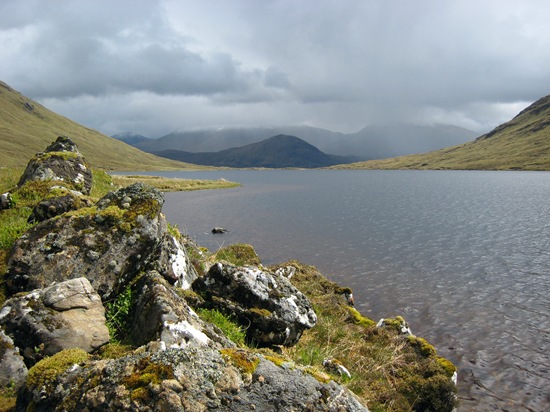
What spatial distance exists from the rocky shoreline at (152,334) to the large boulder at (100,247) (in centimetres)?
3

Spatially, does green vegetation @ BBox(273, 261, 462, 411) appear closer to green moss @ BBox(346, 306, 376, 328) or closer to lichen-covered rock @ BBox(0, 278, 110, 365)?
green moss @ BBox(346, 306, 376, 328)

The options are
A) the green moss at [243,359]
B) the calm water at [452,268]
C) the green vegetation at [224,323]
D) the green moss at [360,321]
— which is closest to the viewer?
the green moss at [243,359]

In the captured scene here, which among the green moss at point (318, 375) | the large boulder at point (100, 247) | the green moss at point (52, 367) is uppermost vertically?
the large boulder at point (100, 247)

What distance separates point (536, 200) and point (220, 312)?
312 feet

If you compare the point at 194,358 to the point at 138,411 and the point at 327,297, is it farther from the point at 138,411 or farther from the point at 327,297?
the point at 327,297

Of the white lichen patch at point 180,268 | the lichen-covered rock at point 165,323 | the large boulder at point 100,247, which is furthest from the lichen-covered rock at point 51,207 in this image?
the lichen-covered rock at point 165,323

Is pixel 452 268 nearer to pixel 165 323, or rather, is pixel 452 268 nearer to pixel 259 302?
pixel 259 302

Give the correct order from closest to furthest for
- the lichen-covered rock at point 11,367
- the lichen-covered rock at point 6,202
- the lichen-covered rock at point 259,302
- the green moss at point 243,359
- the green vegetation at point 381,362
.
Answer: the green moss at point 243,359, the lichen-covered rock at point 11,367, the lichen-covered rock at point 259,302, the green vegetation at point 381,362, the lichen-covered rock at point 6,202

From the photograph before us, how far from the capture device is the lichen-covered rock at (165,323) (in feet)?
25.1

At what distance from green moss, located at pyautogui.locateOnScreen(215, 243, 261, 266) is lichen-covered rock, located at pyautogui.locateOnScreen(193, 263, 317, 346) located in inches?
413

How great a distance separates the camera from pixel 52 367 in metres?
6.45

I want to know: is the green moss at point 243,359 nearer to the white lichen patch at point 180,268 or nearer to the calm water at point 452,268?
the white lichen patch at point 180,268

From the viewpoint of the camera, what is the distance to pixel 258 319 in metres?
12.0

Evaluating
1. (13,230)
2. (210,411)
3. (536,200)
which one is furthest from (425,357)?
(536,200)
